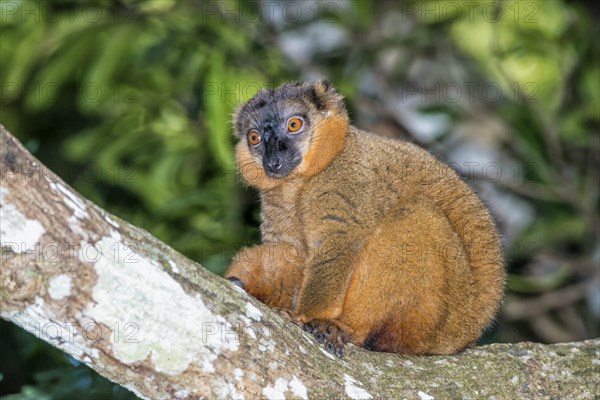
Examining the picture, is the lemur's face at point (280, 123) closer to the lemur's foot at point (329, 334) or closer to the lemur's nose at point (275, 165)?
the lemur's nose at point (275, 165)

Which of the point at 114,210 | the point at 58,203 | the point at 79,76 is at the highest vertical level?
the point at 58,203

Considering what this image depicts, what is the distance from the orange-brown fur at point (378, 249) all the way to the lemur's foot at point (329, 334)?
0.20 ft

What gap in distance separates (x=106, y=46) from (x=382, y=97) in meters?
2.74

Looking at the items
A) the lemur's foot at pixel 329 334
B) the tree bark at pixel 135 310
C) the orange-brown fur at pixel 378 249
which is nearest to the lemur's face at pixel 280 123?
the orange-brown fur at pixel 378 249

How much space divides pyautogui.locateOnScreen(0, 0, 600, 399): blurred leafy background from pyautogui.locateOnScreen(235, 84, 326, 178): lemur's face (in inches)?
17.9

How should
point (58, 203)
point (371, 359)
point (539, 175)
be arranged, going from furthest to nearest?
point (539, 175) < point (371, 359) < point (58, 203)

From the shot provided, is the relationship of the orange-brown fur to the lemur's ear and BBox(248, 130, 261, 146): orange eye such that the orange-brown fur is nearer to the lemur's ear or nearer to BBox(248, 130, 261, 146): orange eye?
the lemur's ear

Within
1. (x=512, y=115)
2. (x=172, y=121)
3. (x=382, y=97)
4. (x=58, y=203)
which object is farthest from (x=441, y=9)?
(x=58, y=203)

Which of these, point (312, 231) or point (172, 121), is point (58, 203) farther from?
point (172, 121)

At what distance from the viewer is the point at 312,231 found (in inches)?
193

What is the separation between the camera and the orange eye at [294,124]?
5.70 meters

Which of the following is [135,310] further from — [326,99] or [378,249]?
[326,99]

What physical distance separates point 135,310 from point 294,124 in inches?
111

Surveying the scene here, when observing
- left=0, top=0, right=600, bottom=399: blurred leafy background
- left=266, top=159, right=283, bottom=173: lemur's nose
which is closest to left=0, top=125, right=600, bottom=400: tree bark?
left=266, top=159, right=283, bottom=173: lemur's nose
